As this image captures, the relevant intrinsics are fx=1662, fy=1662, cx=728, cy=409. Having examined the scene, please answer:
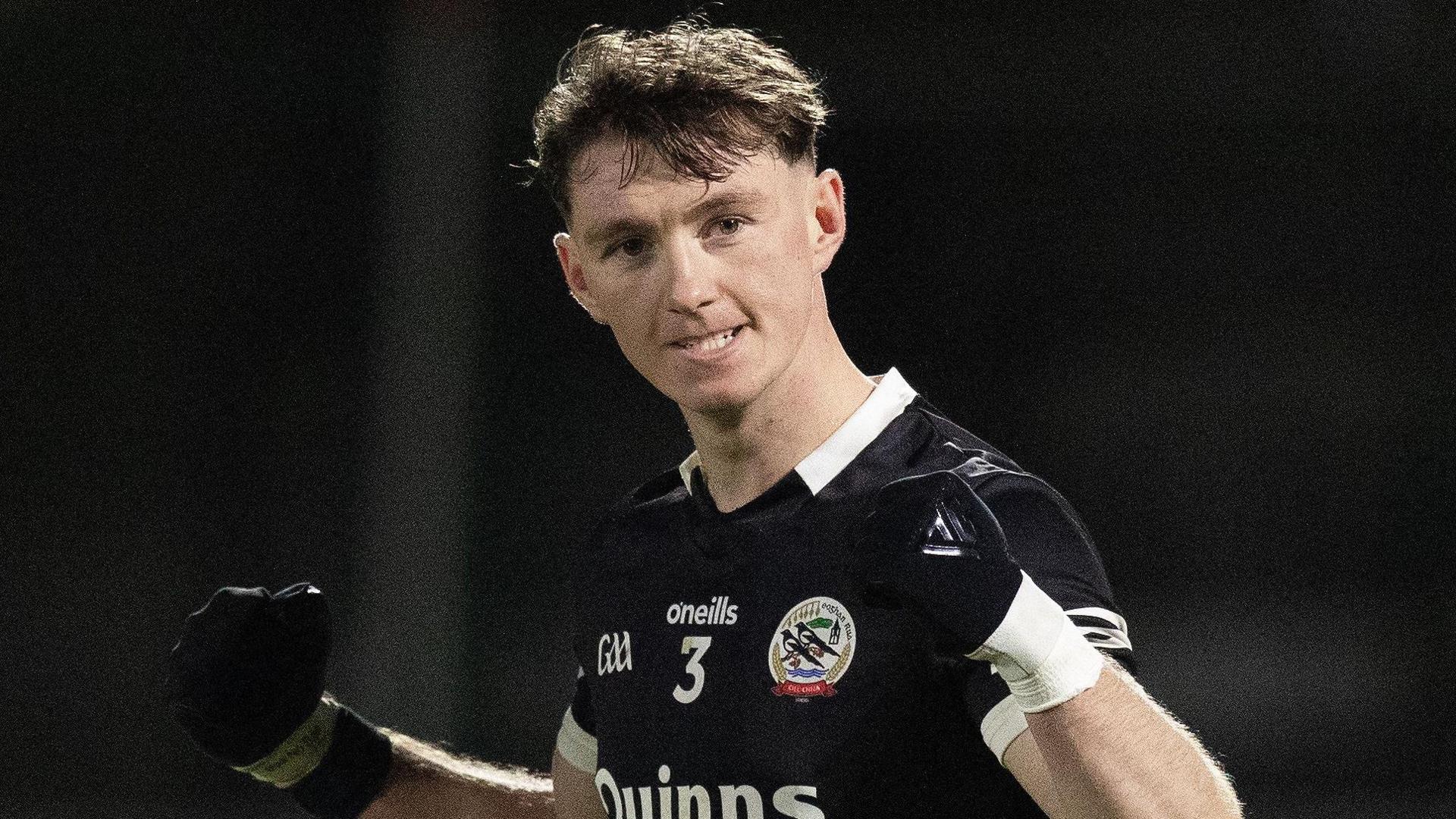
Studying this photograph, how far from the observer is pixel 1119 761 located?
1253 mm

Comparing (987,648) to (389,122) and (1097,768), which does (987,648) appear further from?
(389,122)

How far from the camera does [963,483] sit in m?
1.34

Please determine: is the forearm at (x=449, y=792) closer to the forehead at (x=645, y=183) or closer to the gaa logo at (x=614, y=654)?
the gaa logo at (x=614, y=654)

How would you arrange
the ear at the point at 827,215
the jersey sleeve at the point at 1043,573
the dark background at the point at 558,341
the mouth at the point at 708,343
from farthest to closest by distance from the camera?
the dark background at the point at 558,341 < the ear at the point at 827,215 < the mouth at the point at 708,343 < the jersey sleeve at the point at 1043,573

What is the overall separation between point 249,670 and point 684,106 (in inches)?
34.3

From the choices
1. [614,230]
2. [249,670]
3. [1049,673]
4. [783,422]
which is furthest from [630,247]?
[249,670]

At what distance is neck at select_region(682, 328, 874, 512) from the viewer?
5.47 ft

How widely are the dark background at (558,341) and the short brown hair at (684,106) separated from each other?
1.99 m

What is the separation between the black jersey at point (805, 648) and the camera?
56.9 inches

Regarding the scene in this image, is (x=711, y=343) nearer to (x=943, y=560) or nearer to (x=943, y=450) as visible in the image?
(x=943, y=450)

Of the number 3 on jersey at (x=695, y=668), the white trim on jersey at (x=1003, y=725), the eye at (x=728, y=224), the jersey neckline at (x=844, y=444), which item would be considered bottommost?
the number 3 on jersey at (x=695, y=668)

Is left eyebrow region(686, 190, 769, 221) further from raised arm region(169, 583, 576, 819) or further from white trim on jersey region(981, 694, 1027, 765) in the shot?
raised arm region(169, 583, 576, 819)

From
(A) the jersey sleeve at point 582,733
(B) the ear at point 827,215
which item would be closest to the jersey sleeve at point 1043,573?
(B) the ear at point 827,215

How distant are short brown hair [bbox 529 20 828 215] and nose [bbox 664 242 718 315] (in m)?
0.07
